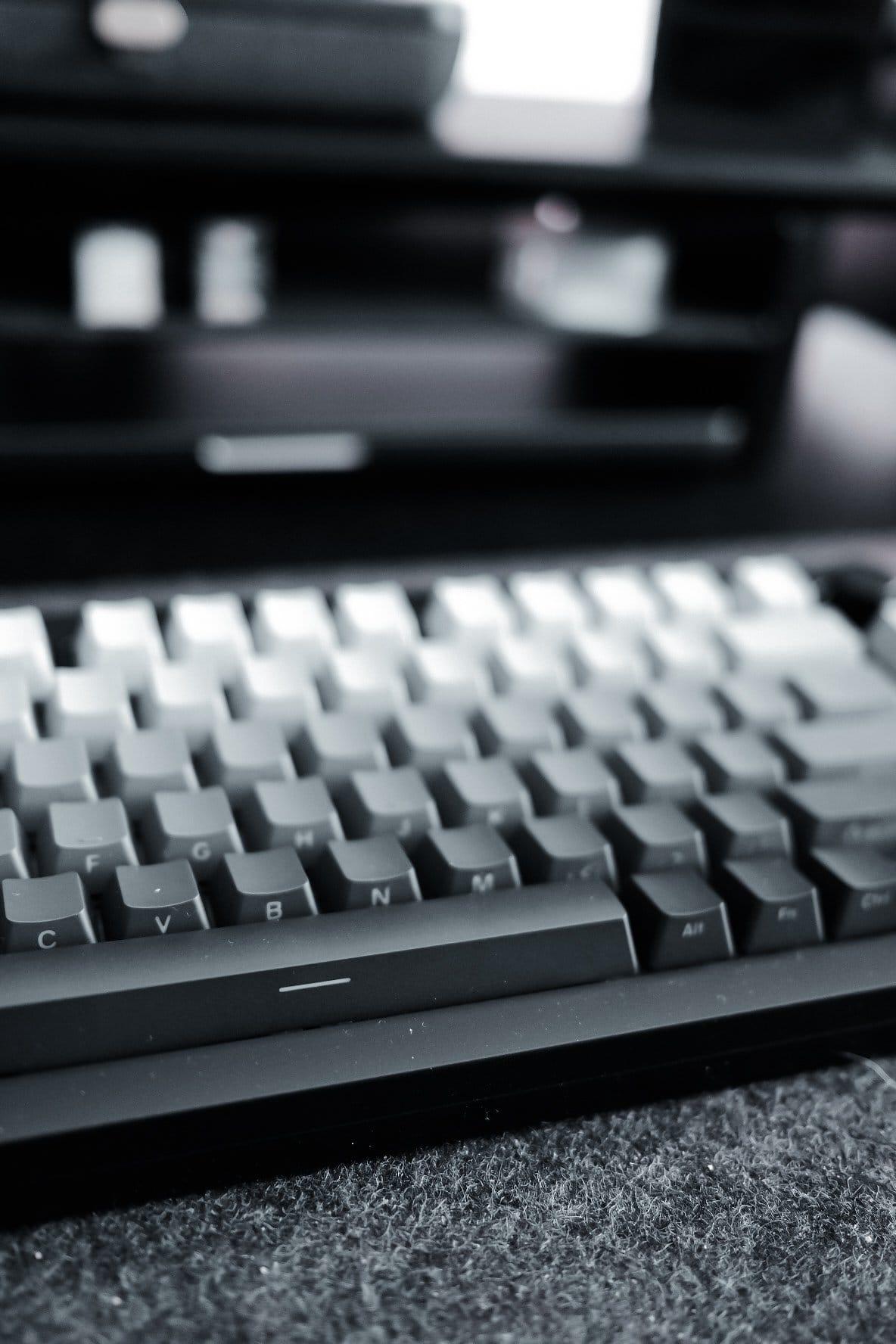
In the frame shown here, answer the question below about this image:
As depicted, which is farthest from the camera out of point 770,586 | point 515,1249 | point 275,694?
point 770,586

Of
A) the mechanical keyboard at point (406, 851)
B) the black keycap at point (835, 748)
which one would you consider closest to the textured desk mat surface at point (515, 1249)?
the mechanical keyboard at point (406, 851)

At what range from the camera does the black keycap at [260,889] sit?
0.31 metres

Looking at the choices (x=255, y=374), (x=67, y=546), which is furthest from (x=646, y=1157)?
(x=255, y=374)

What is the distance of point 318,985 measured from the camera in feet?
1.00

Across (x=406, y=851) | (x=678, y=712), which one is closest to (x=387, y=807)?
(x=406, y=851)

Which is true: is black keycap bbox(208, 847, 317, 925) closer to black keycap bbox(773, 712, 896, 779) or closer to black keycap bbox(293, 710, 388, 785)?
black keycap bbox(293, 710, 388, 785)

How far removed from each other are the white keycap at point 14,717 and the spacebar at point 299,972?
0.08 metres

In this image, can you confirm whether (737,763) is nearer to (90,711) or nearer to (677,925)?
(677,925)

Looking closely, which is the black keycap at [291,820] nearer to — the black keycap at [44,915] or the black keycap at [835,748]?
the black keycap at [44,915]

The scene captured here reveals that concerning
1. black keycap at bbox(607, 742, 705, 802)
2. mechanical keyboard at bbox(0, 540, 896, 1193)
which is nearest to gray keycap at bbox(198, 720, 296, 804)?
mechanical keyboard at bbox(0, 540, 896, 1193)

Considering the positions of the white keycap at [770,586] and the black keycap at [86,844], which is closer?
the black keycap at [86,844]

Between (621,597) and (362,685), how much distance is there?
122 millimetres

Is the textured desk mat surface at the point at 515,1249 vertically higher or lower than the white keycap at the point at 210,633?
lower

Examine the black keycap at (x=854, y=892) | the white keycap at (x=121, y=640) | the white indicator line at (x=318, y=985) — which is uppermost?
the white keycap at (x=121, y=640)
